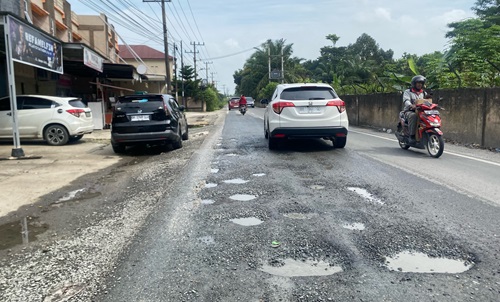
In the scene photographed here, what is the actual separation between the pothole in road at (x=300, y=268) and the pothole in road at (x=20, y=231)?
2669mm

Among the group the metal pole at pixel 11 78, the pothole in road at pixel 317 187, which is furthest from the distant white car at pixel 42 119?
the pothole in road at pixel 317 187

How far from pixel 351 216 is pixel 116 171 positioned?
5.56 m

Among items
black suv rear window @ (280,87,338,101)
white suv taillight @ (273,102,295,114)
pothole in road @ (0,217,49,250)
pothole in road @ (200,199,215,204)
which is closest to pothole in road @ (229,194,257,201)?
pothole in road @ (200,199,215,204)

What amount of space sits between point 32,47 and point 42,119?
95.4 inches

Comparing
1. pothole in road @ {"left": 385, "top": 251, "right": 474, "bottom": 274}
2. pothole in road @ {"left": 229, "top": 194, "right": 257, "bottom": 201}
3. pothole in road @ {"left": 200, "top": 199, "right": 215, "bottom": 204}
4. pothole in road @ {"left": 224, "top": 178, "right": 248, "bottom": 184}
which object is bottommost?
pothole in road @ {"left": 385, "top": 251, "right": 474, "bottom": 274}

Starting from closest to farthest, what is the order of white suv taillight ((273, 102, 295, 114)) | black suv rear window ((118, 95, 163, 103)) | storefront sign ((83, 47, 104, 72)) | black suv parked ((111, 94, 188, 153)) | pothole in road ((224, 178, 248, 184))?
pothole in road ((224, 178, 248, 184)) → white suv taillight ((273, 102, 295, 114)) → black suv parked ((111, 94, 188, 153)) → black suv rear window ((118, 95, 163, 103)) → storefront sign ((83, 47, 104, 72))

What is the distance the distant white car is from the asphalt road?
7.24 metres

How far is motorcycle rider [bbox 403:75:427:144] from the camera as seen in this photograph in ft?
32.4

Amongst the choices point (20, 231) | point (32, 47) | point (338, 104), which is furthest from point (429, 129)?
point (32, 47)

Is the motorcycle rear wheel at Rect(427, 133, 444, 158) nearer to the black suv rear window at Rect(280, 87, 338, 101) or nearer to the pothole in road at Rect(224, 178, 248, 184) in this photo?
the black suv rear window at Rect(280, 87, 338, 101)

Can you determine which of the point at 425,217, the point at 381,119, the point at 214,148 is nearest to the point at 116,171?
the point at 214,148

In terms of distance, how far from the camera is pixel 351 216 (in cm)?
476

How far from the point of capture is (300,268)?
3410mm

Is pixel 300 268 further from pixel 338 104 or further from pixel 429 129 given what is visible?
pixel 429 129
